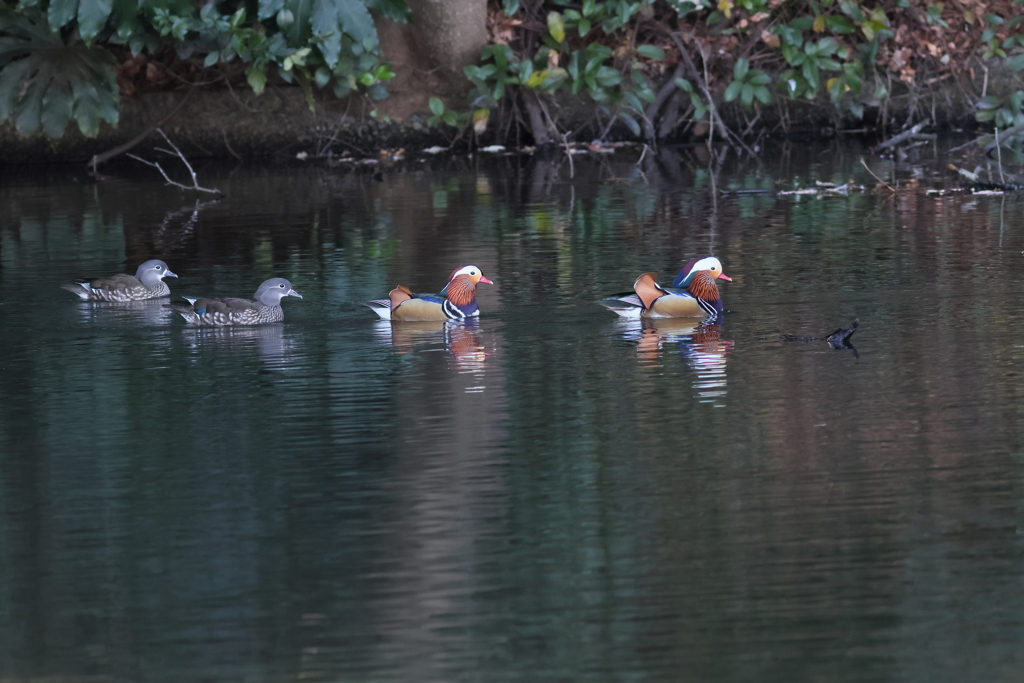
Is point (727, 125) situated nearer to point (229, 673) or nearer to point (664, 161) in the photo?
point (664, 161)

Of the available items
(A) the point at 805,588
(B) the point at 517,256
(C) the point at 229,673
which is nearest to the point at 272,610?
(C) the point at 229,673

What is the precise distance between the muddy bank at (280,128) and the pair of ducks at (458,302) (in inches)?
397

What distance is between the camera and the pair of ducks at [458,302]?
784 cm

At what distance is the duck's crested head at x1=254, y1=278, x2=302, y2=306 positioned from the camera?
26.6 ft

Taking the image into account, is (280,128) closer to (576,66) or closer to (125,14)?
(125,14)

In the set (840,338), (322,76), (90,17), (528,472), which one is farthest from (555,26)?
(528,472)

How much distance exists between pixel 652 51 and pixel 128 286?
9839 mm

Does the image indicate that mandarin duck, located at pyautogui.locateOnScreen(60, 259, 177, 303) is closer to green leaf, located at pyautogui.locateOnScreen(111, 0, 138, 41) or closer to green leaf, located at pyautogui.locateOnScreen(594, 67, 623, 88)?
green leaf, located at pyautogui.locateOnScreen(111, 0, 138, 41)

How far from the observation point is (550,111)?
18.6 m

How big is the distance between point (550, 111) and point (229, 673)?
15.2 meters

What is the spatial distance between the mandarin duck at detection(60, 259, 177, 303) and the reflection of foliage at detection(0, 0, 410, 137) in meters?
6.66

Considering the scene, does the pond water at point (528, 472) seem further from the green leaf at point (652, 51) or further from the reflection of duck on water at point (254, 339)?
the green leaf at point (652, 51)

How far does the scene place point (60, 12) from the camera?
14.9 meters

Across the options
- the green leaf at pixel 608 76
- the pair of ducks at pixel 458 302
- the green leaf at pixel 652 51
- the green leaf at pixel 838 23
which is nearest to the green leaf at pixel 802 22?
the green leaf at pixel 838 23
